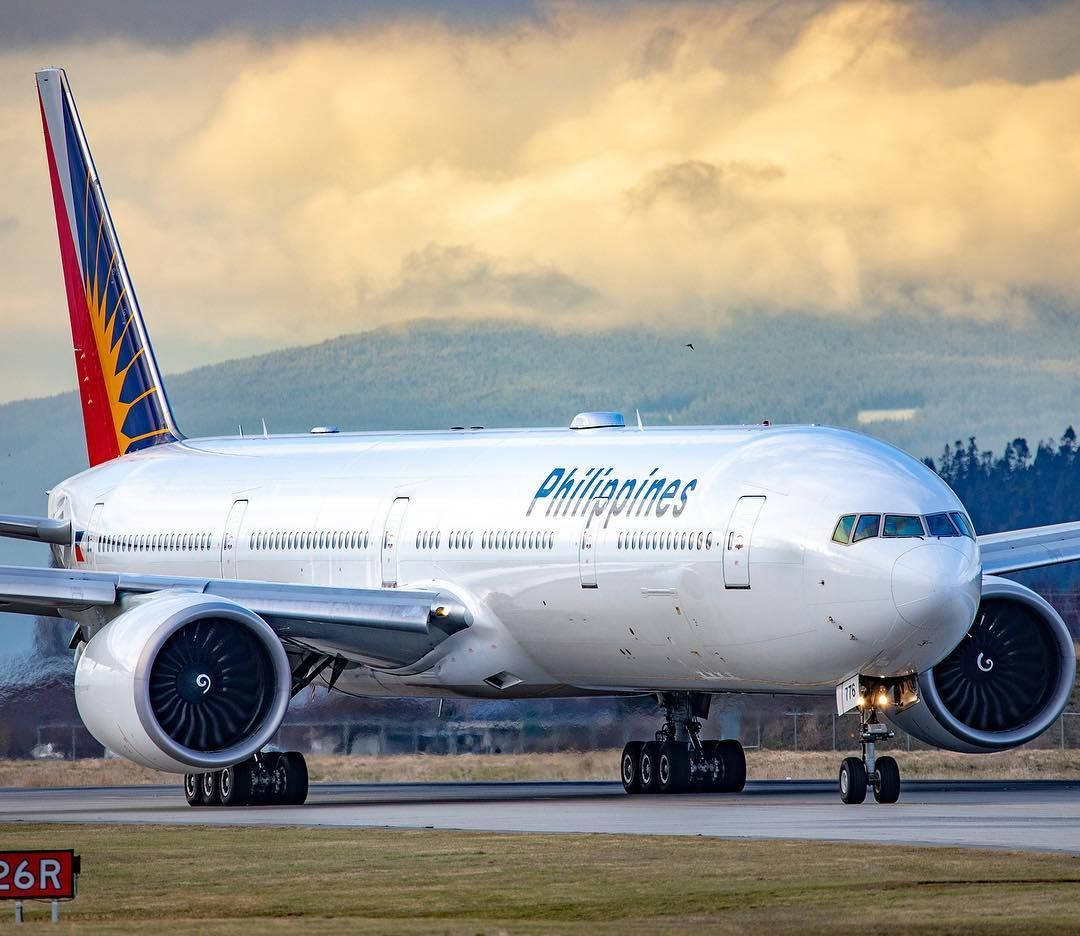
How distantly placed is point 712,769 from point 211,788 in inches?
261

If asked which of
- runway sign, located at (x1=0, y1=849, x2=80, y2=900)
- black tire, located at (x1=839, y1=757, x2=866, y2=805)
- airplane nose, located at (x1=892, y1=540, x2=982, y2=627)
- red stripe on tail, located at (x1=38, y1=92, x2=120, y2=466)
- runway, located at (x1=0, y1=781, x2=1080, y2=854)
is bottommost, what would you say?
runway sign, located at (x1=0, y1=849, x2=80, y2=900)

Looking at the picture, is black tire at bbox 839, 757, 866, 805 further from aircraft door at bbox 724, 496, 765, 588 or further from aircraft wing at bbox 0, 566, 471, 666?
aircraft wing at bbox 0, 566, 471, 666

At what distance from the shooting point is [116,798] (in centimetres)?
3662

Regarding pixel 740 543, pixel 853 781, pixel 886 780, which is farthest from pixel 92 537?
pixel 886 780

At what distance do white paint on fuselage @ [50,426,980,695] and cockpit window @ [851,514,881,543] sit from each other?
4.2 inches

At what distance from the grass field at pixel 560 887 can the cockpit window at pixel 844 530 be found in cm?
606

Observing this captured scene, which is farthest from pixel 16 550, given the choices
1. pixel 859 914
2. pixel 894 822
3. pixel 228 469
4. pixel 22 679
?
pixel 859 914

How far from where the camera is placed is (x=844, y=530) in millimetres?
28641

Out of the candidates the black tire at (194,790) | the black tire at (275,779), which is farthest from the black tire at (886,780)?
the black tire at (194,790)

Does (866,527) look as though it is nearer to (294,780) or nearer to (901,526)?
(901,526)

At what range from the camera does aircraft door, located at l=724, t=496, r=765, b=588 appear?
96.5ft

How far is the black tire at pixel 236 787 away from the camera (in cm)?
3250

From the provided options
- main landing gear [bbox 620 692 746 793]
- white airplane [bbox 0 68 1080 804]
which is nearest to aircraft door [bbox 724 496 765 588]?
white airplane [bbox 0 68 1080 804]

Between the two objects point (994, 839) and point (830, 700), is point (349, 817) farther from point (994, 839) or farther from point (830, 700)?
point (830, 700)
